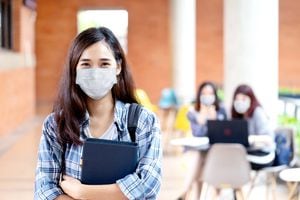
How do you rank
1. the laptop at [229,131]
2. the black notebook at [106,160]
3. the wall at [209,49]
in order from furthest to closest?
the wall at [209,49] < the laptop at [229,131] < the black notebook at [106,160]

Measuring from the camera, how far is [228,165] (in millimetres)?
5816

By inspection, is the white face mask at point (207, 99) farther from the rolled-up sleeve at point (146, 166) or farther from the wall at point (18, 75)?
the wall at point (18, 75)

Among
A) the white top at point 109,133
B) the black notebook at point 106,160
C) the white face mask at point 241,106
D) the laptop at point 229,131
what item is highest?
the white top at point 109,133

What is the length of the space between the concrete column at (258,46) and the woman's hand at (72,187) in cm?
630

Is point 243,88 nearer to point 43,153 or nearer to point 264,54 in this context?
point 264,54

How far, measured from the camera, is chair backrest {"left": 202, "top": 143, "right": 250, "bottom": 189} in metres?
5.80

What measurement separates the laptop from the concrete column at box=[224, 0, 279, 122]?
2209mm

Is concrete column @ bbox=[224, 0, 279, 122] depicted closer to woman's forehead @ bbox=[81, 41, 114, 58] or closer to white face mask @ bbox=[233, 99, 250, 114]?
white face mask @ bbox=[233, 99, 250, 114]

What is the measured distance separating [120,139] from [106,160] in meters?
0.11

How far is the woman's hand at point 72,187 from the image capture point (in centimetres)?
207

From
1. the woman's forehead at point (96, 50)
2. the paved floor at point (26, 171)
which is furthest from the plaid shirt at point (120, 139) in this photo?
the paved floor at point (26, 171)

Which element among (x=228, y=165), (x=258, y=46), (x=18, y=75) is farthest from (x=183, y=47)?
(x=228, y=165)

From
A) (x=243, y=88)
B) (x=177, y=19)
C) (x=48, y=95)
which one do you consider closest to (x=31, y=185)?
(x=243, y=88)

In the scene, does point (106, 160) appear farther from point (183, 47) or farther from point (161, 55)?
point (161, 55)
